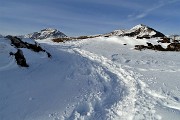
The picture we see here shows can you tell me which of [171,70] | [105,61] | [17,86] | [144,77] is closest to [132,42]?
[105,61]

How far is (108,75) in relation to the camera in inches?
675

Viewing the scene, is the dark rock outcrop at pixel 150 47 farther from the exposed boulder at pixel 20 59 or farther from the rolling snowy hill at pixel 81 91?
the exposed boulder at pixel 20 59

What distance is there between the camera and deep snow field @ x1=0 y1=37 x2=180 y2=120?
9.98m

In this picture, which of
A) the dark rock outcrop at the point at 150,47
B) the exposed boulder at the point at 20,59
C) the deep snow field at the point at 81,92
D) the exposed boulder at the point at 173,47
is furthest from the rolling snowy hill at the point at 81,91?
the exposed boulder at the point at 173,47

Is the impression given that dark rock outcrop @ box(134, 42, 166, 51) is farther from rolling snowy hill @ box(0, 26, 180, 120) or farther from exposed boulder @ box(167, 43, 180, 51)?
rolling snowy hill @ box(0, 26, 180, 120)

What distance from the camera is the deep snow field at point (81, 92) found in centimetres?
998

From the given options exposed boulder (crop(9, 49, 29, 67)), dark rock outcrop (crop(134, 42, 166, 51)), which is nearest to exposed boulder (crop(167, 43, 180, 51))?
dark rock outcrop (crop(134, 42, 166, 51))

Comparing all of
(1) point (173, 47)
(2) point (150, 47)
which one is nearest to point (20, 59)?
(2) point (150, 47)

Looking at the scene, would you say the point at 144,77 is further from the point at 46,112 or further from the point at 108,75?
the point at 46,112

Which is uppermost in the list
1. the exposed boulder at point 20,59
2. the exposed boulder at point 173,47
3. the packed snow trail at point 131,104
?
the exposed boulder at point 20,59

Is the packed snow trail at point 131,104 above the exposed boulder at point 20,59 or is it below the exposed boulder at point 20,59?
below

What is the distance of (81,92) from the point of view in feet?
42.0

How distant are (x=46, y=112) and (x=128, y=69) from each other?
434 inches

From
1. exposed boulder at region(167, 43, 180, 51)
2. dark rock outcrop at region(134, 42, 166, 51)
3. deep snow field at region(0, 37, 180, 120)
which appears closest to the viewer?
deep snow field at region(0, 37, 180, 120)
